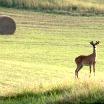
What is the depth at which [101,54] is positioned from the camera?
1177 inches

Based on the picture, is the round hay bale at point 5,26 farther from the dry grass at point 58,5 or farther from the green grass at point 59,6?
the dry grass at point 58,5

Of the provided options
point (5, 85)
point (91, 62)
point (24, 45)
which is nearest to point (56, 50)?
point (24, 45)

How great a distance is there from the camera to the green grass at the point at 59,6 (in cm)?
5506

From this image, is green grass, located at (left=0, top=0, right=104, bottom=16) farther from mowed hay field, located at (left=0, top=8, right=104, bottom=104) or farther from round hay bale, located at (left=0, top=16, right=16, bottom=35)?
round hay bale, located at (left=0, top=16, right=16, bottom=35)

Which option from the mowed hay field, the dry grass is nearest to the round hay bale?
the mowed hay field

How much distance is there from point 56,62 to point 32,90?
14174 millimetres

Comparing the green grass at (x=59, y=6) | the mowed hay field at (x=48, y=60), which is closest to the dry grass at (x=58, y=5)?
the green grass at (x=59, y=6)

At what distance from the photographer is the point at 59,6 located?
56312 mm

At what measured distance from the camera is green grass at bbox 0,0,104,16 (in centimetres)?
5506

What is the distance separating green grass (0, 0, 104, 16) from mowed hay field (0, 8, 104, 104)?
248 centimetres

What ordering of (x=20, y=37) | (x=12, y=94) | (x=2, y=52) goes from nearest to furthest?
(x=12, y=94) < (x=2, y=52) < (x=20, y=37)

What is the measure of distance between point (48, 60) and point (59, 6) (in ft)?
101

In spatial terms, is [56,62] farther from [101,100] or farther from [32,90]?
[101,100]

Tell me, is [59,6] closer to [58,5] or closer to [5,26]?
[58,5]
